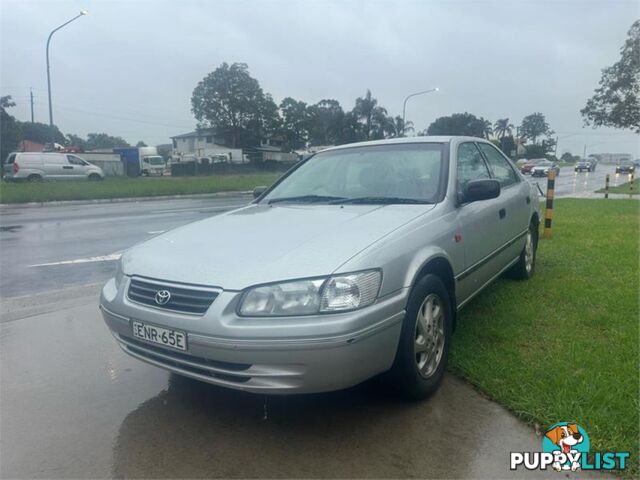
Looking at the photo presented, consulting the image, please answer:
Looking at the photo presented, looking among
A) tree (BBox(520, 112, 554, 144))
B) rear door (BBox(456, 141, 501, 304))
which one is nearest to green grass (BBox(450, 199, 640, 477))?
rear door (BBox(456, 141, 501, 304))

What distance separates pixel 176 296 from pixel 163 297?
0.09 metres

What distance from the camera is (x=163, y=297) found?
8.65 ft

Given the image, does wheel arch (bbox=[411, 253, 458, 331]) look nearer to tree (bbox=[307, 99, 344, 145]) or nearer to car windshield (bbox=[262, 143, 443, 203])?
car windshield (bbox=[262, 143, 443, 203])

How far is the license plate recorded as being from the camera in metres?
2.53

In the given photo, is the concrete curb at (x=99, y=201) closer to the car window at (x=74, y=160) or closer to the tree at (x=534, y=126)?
the car window at (x=74, y=160)

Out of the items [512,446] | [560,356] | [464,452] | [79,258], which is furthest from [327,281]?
[79,258]

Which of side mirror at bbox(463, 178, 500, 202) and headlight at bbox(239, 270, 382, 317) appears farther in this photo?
side mirror at bbox(463, 178, 500, 202)

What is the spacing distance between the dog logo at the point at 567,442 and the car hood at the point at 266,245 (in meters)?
1.32

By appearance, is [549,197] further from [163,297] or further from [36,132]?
[36,132]

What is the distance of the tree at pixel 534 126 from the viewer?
10775 cm

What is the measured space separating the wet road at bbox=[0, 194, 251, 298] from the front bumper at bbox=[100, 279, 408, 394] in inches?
157

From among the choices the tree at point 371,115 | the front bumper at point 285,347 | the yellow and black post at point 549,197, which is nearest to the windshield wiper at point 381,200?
the front bumper at point 285,347

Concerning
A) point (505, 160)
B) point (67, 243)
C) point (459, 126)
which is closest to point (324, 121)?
point (459, 126)

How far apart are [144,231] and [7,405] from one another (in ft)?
23.9
